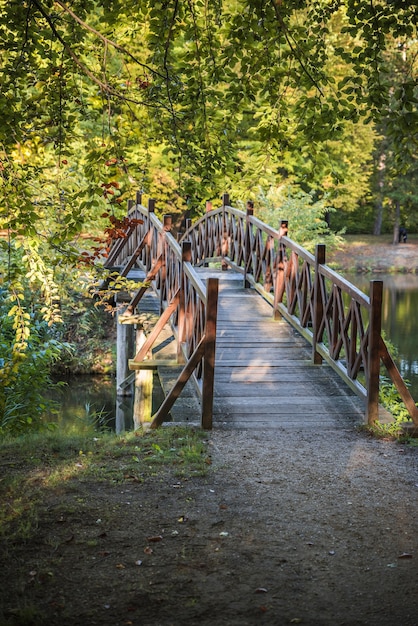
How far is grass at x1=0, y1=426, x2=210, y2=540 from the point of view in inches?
208

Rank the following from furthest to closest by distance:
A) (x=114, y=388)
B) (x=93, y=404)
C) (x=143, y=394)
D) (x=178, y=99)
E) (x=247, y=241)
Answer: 1. (x=114, y=388)
2. (x=93, y=404)
3. (x=247, y=241)
4. (x=143, y=394)
5. (x=178, y=99)

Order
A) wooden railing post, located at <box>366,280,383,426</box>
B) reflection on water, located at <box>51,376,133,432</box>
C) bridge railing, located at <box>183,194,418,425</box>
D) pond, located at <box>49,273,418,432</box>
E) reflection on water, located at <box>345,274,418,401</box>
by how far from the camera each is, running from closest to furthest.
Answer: wooden railing post, located at <box>366,280,383,426</box> < bridge railing, located at <box>183,194,418,425</box> < reflection on water, located at <box>51,376,133,432</box> < pond, located at <box>49,273,418,432</box> < reflection on water, located at <box>345,274,418,401</box>

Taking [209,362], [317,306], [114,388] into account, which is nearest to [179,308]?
[317,306]

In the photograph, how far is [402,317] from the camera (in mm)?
25359

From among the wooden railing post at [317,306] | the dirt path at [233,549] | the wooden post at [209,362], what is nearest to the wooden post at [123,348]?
the wooden railing post at [317,306]

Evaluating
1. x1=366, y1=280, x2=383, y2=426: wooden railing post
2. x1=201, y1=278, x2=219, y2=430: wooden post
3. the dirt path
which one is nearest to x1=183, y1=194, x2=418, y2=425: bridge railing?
x1=366, y1=280, x2=383, y2=426: wooden railing post

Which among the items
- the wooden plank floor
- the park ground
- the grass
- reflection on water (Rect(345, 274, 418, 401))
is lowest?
reflection on water (Rect(345, 274, 418, 401))

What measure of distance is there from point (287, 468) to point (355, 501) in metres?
0.79

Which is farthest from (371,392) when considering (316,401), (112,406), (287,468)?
(112,406)

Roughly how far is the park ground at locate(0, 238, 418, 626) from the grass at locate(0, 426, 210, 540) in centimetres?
2

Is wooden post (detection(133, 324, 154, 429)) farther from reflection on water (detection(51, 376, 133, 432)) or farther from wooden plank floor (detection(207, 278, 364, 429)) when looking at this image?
wooden plank floor (detection(207, 278, 364, 429))

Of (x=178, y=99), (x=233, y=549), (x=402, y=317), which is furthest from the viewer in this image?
(x=402, y=317)

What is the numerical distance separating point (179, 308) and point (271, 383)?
5.47ft

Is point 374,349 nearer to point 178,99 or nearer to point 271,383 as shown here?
point 271,383
